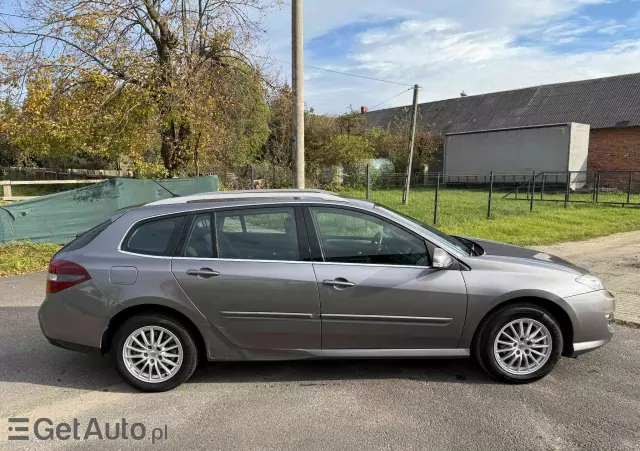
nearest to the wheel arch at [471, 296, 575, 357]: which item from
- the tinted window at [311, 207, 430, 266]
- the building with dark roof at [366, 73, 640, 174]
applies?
the tinted window at [311, 207, 430, 266]

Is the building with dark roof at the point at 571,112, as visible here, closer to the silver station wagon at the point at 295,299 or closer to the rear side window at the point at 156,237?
the silver station wagon at the point at 295,299

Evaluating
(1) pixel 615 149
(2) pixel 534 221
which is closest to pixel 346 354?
(2) pixel 534 221

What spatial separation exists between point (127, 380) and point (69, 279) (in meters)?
0.92

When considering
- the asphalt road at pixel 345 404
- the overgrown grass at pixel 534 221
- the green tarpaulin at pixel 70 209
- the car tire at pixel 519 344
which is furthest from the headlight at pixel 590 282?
the green tarpaulin at pixel 70 209

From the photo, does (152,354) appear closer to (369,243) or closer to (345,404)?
(345,404)

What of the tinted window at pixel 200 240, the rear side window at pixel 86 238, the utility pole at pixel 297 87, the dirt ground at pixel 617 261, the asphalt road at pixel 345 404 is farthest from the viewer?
the utility pole at pixel 297 87

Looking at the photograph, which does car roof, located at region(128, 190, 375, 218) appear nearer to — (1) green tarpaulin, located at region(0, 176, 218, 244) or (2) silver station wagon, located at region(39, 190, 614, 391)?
(2) silver station wagon, located at region(39, 190, 614, 391)

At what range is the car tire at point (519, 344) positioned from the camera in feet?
12.0

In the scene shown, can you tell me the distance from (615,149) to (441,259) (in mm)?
32666

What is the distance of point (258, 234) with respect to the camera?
12.5 feet

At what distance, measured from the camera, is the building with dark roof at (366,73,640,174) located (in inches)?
1178

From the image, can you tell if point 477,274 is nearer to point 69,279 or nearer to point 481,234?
point 69,279

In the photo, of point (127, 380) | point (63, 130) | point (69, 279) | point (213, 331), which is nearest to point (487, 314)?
point (213, 331)

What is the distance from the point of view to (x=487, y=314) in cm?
366
